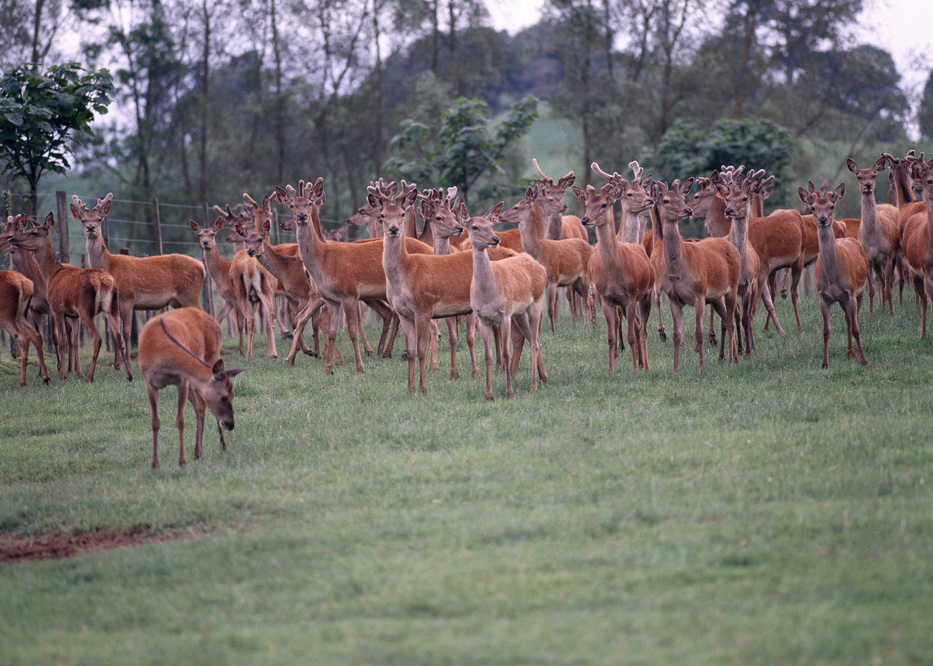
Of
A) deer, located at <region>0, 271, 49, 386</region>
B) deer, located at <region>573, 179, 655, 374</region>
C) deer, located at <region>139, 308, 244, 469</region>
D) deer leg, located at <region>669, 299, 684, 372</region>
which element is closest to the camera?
deer, located at <region>139, 308, 244, 469</region>

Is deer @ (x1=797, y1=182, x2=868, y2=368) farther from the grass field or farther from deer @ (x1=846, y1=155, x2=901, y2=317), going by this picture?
deer @ (x1=846, y1=155, x2=901, y2=317)

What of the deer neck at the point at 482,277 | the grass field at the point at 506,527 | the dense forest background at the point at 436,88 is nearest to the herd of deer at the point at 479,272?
the deer neck at the point at 482,277

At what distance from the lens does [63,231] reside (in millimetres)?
15031

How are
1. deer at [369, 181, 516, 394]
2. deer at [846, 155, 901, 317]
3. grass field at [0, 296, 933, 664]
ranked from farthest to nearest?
deer at [846, 155, 901, 317], deer at [369, 181, 516, 394], grass field at [0, 296, 933, 664]

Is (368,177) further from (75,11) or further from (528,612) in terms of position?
(528,612)

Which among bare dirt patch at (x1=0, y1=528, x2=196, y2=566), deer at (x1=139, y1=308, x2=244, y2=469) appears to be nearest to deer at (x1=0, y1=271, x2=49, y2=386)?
deer at (x1=139, y1=308, x2=244, y2=469)

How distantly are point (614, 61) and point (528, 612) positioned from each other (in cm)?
3004

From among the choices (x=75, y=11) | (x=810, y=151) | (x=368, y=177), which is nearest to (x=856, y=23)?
(x=810, y=151)

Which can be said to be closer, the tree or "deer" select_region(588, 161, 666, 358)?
"deer" select_region(588, 161, 666, 358)

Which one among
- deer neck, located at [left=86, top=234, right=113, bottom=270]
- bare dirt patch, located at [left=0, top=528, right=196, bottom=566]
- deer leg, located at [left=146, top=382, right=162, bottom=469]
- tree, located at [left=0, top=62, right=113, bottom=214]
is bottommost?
bare dirt patch, located at [left=0, top=528, right=196, bottom=566]

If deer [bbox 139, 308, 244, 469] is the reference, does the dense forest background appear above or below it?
above

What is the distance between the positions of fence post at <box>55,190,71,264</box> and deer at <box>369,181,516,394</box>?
6622mm

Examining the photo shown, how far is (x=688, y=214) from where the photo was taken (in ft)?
36.3

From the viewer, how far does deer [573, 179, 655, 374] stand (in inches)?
426
